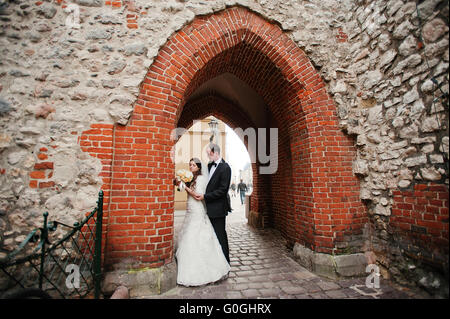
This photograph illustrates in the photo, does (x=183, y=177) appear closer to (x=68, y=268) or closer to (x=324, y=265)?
(x=68, y=268)

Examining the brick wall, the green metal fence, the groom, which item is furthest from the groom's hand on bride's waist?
the brick wall

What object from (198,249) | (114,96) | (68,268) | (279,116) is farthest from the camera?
(279,116)

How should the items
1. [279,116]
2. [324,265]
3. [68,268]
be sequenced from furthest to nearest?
[279,116]
[324,265]
[68,268]

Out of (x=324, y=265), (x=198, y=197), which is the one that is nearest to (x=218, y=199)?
(x=198, y=197)

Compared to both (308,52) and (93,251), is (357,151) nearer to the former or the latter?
(308,52)

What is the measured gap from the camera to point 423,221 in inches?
111

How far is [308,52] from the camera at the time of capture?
3.85 m

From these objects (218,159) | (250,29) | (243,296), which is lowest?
(243,296)

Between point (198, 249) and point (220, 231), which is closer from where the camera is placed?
point (198, 249)

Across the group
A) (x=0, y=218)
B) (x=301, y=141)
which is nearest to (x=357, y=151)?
(x=301, y=141)

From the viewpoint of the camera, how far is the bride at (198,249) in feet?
10.3

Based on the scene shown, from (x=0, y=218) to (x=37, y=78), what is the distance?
1.91 m

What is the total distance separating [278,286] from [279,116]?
3.22m

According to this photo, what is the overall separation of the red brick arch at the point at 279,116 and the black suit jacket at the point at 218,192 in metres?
0.68
